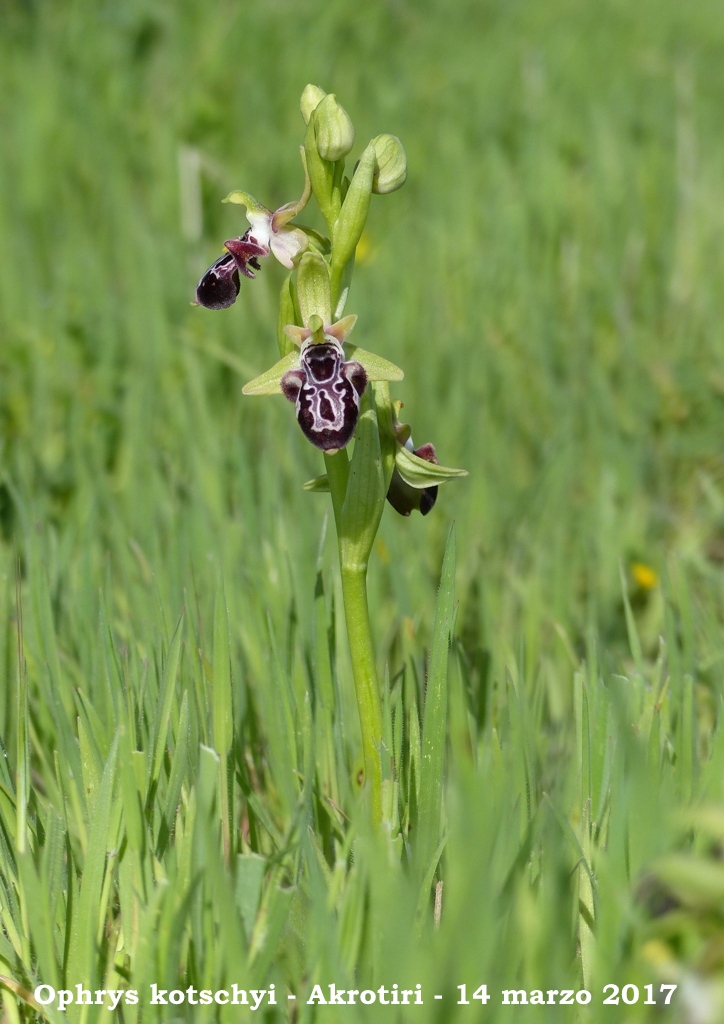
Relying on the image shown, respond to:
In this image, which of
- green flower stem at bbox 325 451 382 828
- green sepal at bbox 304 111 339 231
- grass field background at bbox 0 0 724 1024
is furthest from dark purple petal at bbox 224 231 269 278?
grass field background at bbox 0 0 724 1024

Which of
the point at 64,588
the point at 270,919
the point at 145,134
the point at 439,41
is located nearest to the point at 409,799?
the point at 270,919

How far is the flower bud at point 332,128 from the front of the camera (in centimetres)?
131

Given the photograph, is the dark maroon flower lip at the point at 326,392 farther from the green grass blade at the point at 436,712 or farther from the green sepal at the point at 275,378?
the green grass blade at the point at 436,712

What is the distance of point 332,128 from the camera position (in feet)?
4.30

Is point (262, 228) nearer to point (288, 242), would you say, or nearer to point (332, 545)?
point (288, 242)

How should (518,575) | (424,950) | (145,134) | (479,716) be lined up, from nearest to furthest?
(424,950) < (479,716) < (518,575) < (145,134)

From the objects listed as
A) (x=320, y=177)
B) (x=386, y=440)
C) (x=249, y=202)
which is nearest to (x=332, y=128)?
(x=320, y=177)

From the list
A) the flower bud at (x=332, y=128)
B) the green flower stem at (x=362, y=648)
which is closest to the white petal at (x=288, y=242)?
the flower bud at (x=332, y=128)

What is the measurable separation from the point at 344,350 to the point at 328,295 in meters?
0.11

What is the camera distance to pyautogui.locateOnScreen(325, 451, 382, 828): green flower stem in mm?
1373

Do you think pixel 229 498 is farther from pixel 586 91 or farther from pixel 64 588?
pixel 586 91

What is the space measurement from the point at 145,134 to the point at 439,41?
3030 mm

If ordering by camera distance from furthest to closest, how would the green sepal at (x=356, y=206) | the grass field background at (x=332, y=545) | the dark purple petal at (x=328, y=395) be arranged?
the green sepal at (x=356, y=206)
the dark purple petal at (x=328, y=395)
the grass field background at (x=332, y=545)

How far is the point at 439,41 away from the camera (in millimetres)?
6781
